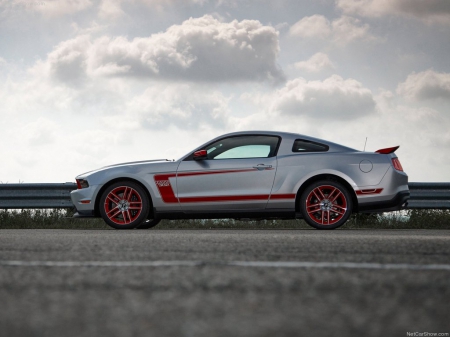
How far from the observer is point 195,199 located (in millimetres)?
10266

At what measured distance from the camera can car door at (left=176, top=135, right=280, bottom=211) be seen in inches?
399

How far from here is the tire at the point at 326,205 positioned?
32.7ft

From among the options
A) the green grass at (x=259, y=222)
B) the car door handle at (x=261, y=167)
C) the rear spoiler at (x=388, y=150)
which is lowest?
the green grass at (x=259, y=222)

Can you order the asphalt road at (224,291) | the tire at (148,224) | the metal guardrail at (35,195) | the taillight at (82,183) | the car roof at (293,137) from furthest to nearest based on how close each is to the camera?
1. the metal guardrail at (35,195)
2. the tire at (148,224)
3. the taillight at (82,183)
4. the car roof at (293,137)
5. the asphalt road at (224,291)

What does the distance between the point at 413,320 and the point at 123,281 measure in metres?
1.55

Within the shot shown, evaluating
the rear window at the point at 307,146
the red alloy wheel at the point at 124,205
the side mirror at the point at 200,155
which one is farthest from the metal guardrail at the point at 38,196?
the rear window at the point at 307,146

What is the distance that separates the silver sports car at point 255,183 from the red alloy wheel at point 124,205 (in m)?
0.01

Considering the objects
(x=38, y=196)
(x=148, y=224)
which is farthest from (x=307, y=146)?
(x=38, y=196)

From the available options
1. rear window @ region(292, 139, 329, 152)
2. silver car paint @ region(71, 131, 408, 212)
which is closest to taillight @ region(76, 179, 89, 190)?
silver car paint @ region(71, 131, 408, 212)

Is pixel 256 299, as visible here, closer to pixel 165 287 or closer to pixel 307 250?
pixel 165 287

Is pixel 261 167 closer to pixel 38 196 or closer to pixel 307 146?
pixel 307 146

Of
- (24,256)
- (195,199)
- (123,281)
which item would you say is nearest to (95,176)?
(195,199)
